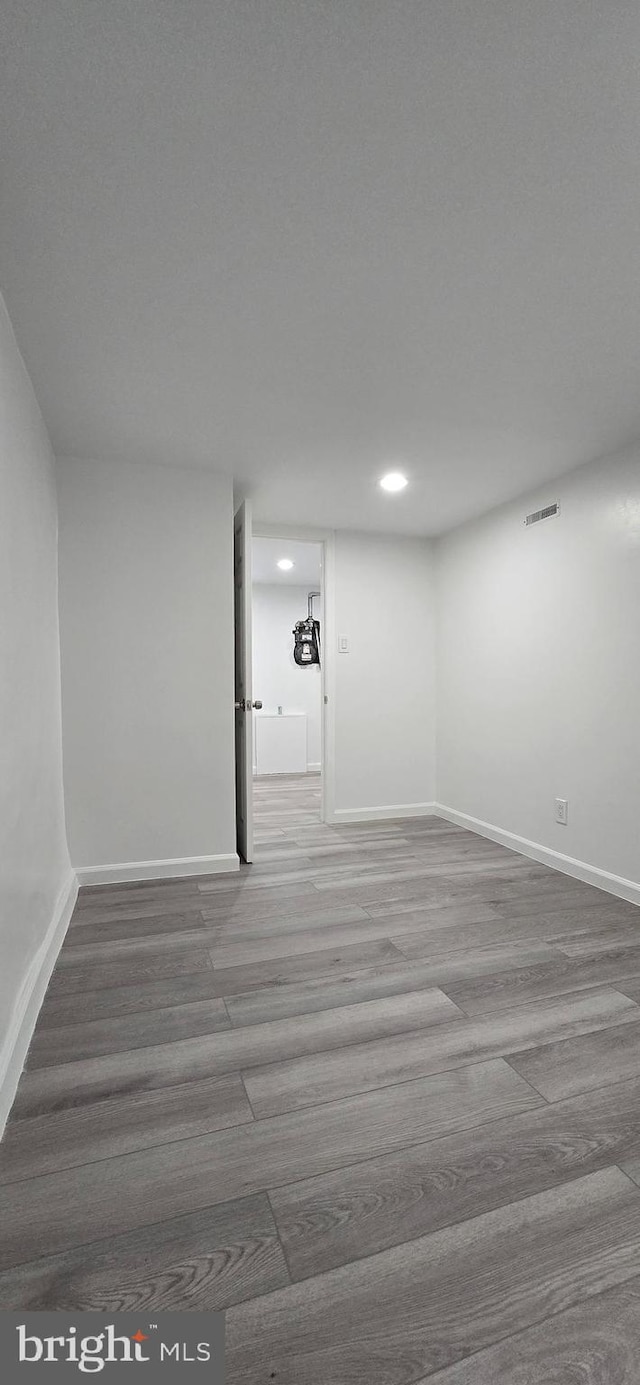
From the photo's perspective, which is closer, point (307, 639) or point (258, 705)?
point (258, 705)

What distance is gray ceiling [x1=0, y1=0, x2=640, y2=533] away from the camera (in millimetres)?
1115

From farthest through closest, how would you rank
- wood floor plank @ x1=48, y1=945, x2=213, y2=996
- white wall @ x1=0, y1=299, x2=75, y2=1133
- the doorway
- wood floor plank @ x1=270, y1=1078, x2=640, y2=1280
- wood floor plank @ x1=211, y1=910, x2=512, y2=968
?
the doorway < wood floor plank @ x1=211, y1=910, x2=512, y2=968 < wood floor plank @ x1=48, y1=945, x2=213, y2=996 < white wall @ x1=0, y1=299, x2=75, y2=1133 < wood floor plank @ x1=270, y1=1078, x2=640, y2=1280

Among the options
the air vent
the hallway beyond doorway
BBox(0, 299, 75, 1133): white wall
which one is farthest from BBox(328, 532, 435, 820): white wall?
BBox(0, 299, 75, 1133): white wall

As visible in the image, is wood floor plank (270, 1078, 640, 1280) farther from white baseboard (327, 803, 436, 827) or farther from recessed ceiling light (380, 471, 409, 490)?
white baseboard (327, 803, 436, 827)

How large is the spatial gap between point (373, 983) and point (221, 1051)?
2.04 ft

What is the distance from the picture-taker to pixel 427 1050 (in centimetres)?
178

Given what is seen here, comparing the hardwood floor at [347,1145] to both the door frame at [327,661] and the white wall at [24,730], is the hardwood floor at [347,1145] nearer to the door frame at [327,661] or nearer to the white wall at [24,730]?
the white wall at [24,730]

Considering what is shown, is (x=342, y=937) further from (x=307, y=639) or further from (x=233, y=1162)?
(x=307, y=639)

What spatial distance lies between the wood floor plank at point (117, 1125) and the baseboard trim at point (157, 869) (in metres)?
1.80

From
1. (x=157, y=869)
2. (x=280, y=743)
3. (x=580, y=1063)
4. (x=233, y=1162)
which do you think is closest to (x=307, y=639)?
(x=280, y=743)

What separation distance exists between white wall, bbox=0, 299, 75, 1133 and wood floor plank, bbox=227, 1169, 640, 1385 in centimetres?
85

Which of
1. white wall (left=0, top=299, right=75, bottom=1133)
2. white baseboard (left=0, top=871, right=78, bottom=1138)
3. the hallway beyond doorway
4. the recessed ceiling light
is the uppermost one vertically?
the recessed ceiling light

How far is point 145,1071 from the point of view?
1.70 metres

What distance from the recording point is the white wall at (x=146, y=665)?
321 centimetres
